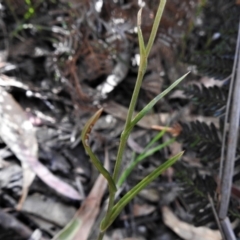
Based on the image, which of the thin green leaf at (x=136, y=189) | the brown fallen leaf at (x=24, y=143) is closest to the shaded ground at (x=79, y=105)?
the brown fallen leaf at (x=24, y=143)

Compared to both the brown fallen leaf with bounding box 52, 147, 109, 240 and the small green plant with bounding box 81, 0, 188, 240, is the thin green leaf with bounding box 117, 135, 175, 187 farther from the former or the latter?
the small green plant with bounding box 81, 0, 188, 240

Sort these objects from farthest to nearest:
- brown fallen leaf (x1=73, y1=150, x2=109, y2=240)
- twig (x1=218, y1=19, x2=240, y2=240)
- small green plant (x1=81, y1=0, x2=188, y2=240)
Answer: brown fallen leaf (x1=73, y1=150, x2=109, y2=240) < twig (x1=218, y1=19, x2=240, y2=240) < small green plant (x1=81, y1=0, x2=188, y2=240)

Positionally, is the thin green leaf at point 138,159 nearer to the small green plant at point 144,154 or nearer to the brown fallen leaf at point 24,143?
the small green plant at point 144,154

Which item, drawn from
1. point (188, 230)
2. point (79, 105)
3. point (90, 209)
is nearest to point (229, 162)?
point (188, 230)

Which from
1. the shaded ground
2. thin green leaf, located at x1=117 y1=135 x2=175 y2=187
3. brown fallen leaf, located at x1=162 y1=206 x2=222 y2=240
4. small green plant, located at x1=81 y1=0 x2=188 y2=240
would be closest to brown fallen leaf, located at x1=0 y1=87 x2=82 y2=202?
the shaded ground

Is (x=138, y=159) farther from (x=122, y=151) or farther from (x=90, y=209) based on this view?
(x=122, y=151)

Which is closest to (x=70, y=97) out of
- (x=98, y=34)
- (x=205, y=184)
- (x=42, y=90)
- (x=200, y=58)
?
(x=42, y=90)
